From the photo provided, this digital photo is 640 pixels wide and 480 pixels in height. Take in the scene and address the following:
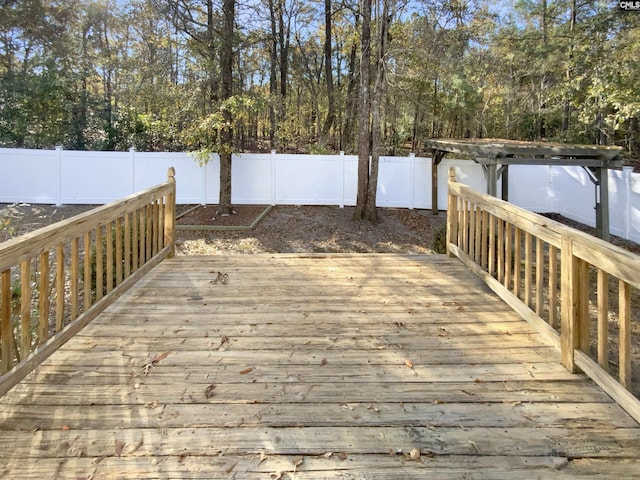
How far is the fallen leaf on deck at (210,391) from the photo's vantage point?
2.15m

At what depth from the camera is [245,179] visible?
11.6 meters

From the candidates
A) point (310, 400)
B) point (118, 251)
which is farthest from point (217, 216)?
point (310, 400)

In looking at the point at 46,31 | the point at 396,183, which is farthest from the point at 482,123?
the point at 46,31

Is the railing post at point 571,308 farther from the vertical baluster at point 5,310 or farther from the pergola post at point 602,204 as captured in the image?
the pergola post at point 602,204

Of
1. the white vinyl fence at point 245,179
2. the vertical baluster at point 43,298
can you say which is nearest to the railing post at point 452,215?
the vertical baluster at point 43,298

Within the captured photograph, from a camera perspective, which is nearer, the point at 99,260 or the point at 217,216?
the point at 99,260

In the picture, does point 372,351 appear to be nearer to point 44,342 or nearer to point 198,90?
point 44,342

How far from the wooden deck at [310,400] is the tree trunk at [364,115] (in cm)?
691

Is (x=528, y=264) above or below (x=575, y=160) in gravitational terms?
below

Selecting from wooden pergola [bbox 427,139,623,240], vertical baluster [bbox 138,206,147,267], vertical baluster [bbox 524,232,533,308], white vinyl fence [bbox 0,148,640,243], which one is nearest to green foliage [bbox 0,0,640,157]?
wooden pergola [bbox 427,139,623,240]

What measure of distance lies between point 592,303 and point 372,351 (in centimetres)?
373

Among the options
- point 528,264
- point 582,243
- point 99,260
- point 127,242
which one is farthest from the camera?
point 127,242

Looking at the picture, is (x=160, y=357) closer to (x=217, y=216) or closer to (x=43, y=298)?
(x=43, y=298)

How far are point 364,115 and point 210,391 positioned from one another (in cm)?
854
